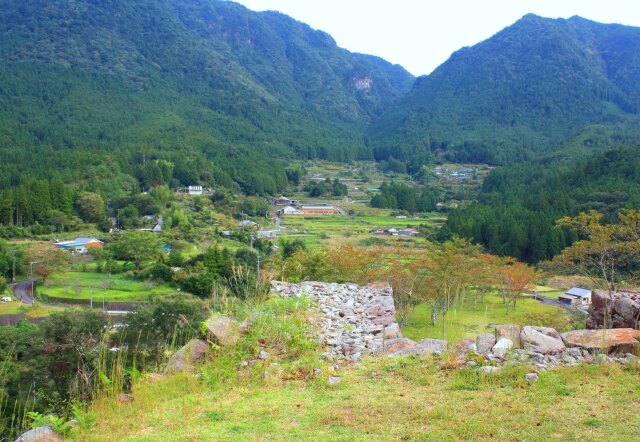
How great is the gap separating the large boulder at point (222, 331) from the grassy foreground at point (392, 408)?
2.64 ft

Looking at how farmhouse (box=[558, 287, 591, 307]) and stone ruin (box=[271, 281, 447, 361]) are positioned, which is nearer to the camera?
stone ruin (box=[271, 281, 447, 361])

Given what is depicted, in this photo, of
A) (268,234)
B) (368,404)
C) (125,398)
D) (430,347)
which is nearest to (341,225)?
(268,234)

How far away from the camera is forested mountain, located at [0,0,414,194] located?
62000mm

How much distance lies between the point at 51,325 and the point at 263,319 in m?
7.71

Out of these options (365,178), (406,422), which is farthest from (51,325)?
(365,178)

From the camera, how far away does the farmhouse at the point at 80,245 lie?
34.4 m

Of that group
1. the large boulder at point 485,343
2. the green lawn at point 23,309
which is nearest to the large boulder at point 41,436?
the large boulder at point 485,343

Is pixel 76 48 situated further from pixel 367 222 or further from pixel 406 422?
pixel 406 422

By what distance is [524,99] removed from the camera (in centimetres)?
11688

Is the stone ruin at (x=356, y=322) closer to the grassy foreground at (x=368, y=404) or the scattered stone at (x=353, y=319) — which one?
the scattered stone at (x=353, y=319)

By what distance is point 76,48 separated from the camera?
107m

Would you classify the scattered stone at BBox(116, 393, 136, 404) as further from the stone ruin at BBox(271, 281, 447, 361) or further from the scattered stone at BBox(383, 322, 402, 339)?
the scattered stone at BBox(383, 322, 402, 339)

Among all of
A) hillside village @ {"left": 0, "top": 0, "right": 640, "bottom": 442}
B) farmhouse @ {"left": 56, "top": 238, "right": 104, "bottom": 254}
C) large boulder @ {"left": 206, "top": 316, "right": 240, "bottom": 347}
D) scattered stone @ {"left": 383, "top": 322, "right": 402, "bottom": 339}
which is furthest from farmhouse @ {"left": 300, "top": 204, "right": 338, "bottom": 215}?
large boulder @ {"left": 206, "top": 316, "right": 240, "bottom": 347}

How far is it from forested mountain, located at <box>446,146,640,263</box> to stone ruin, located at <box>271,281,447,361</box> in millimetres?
24262
